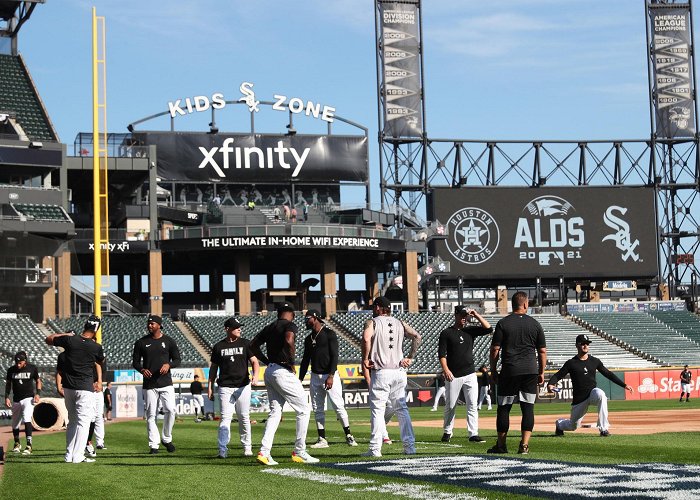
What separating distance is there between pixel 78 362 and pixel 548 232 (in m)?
61.5

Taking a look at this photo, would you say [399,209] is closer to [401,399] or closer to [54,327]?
[54,327]

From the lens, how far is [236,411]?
16312 mm

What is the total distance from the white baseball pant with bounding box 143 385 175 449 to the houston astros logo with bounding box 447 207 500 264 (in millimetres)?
56179

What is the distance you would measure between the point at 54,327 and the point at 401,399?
42390 mm

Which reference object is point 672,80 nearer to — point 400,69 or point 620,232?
point 620,232

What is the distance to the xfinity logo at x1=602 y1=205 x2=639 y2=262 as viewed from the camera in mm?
76625

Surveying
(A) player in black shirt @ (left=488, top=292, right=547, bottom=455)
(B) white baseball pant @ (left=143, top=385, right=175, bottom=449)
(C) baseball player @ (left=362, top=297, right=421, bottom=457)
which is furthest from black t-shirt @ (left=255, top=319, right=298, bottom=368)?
(B) white baseball pant @ (left=143, top=385, right=175, bottom=449)

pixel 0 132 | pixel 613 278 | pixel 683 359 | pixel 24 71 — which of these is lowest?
pixel 683 359

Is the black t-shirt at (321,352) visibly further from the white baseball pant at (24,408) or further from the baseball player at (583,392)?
the white baseball pant at (24,408)

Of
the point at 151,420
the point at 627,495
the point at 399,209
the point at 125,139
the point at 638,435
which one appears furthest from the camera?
the point at 399,209

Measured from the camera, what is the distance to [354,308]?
6975 centimetres

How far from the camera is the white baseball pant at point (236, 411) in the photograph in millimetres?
16344

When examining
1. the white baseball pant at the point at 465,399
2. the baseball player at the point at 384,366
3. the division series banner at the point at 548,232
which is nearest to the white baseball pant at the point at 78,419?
the baseball player at the point at 384,366

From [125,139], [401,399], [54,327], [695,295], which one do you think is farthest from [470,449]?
[695,295]
